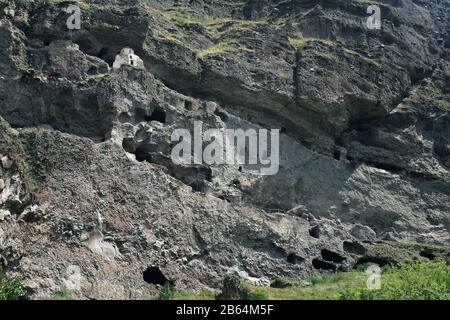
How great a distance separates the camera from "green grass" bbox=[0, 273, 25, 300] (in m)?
24.1

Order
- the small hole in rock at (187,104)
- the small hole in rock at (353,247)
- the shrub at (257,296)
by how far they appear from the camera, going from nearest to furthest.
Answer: the shrub at (257,296)
the small hole in rock at (353,247)
the small hole in rock at (187,104)

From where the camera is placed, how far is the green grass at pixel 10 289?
24.1 meters

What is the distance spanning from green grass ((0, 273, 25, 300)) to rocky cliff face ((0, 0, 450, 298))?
1.09m

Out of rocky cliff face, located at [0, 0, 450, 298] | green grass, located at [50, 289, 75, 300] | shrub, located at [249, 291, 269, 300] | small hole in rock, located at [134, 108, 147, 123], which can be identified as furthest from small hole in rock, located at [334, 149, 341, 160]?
green grass, located at [50, 289, 75, 300]

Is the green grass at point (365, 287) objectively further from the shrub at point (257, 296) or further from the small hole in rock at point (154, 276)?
the small hole in rock at point (154, 276)

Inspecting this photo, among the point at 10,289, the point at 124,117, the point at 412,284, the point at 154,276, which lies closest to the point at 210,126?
the point at 124,117

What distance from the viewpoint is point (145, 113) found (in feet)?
120

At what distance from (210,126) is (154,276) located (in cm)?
970

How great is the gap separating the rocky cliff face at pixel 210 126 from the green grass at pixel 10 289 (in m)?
1.09

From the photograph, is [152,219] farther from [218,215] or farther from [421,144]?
[421,144]

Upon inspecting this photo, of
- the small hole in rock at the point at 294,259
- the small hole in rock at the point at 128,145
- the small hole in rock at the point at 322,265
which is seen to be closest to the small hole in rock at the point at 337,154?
the small hole in rock at the point at 322,265

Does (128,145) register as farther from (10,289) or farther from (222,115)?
(10,289)

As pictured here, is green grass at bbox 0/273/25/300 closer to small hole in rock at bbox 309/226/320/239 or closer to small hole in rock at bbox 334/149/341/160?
small hole in rock at bbox 309/226/320/239
